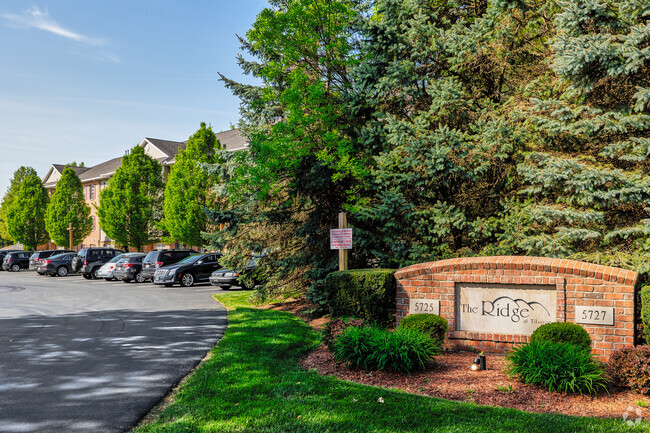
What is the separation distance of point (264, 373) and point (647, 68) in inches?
358

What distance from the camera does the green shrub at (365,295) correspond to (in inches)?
375

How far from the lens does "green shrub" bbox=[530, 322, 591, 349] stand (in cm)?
710

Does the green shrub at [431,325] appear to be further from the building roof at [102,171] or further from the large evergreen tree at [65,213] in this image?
the building roof at [102,171]

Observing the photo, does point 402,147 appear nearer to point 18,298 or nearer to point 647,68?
point 647,68

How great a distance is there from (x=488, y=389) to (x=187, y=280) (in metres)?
19.1

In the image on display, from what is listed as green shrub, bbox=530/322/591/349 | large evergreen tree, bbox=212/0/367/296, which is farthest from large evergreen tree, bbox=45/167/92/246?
green shrub, bbox=530/322/591/349

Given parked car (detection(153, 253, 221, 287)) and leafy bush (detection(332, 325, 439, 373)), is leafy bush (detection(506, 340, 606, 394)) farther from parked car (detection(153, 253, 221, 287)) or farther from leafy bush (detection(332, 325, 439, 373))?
parked car (detection(153, 253, 221, 287))

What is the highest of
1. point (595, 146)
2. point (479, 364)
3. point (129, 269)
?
point (595, 146)

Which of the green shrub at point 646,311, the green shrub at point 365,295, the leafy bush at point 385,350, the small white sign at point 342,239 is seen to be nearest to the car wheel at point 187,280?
the small white sign at point 342,239

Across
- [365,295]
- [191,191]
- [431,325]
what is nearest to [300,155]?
[365,295]

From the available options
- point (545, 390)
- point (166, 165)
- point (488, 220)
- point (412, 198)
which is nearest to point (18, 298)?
point (412, 198)

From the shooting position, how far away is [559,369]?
5949 millimetres

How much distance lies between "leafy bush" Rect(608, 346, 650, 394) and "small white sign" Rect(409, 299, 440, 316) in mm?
2881

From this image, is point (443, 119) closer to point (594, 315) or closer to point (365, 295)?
point (365, 295)
